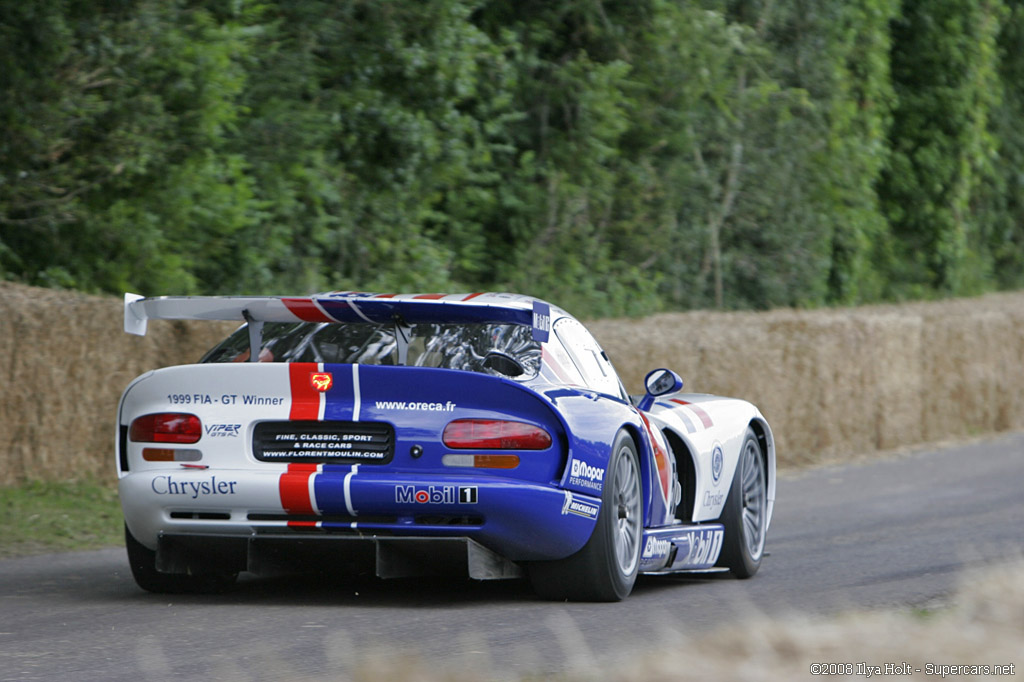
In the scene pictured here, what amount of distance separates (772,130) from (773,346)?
9463 mm

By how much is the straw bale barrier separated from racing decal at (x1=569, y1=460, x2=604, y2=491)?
202 inches

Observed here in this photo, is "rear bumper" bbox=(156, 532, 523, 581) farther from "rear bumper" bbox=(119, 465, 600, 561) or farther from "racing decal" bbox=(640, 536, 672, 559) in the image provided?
"racing decal" bbox=(640, 536, 672, 559)

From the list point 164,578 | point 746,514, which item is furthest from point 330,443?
point 746,514

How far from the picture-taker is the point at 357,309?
6.57 metres

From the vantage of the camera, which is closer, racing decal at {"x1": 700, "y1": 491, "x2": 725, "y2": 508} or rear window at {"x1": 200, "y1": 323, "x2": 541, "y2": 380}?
rear window at {"x1": 200, "y1": 323, "x2": 541, "y2": 380}

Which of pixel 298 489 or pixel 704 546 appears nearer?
pixel 298 489

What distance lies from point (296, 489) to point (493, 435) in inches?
31.8

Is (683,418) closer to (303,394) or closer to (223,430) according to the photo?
(303,394)

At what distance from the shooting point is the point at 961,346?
63.9 feet

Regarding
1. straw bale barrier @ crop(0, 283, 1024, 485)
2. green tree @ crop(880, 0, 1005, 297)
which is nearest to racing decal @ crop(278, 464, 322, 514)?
straw bale barrier @ crop(0, 283, 1024, 485)

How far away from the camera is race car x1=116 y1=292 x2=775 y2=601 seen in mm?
6207

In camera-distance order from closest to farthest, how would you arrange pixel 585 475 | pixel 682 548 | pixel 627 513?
pixel 585 475 < pixel 627 513 < pixel 682 548

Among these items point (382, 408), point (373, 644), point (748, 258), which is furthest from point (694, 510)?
point (748, 258)

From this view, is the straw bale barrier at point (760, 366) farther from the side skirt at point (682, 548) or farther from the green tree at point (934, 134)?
the green tree at point (934, 134)
